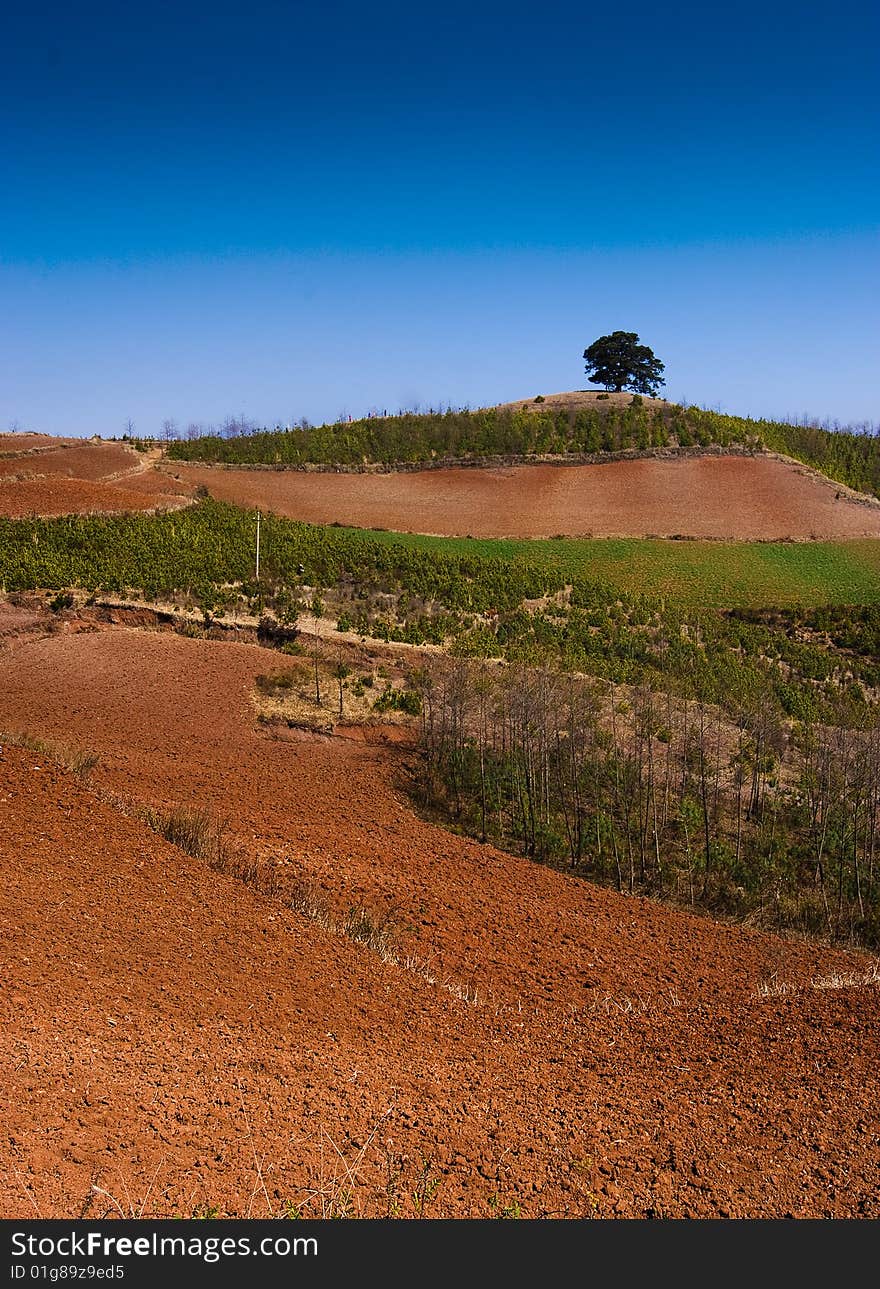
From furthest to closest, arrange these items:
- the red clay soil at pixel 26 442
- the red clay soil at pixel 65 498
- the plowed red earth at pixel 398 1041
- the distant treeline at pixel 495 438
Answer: the distant treeline at pixel 495 438, the red clay soil at pixel 26 442, the red clay soil at pixel 65 498, the plowed red earth at pixel 398 1041

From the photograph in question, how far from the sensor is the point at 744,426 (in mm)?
73625

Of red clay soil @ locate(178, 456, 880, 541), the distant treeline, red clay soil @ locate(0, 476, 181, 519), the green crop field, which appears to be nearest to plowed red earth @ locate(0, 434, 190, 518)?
red clay soil @ locate(0, 476, 181, 519)

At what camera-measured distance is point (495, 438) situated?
67.8 m

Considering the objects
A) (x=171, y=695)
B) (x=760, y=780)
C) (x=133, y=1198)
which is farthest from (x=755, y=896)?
(x=171, y=695)

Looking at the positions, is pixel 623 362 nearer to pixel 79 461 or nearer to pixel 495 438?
pixel 495 438

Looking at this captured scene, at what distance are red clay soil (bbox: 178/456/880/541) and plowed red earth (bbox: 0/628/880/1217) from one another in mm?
40554

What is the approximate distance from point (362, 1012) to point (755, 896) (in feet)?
33.3

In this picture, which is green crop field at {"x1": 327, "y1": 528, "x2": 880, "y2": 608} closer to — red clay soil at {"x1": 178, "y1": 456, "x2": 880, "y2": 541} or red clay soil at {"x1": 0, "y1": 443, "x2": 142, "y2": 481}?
red clay soil at {"x1": 178, "y1": 456, "x2": 880, "y2": 541}

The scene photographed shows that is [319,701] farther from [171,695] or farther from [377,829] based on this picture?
[377,829]

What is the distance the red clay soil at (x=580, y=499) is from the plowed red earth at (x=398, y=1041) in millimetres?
40554

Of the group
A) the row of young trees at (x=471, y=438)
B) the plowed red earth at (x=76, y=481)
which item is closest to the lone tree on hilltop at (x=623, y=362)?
the row of young trees at (x=471, y=438)

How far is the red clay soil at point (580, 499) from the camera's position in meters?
52.9

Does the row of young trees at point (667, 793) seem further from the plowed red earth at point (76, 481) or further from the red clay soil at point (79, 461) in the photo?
the red clay soil at point (79, 461)

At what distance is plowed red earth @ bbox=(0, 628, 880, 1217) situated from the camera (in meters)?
6.36
